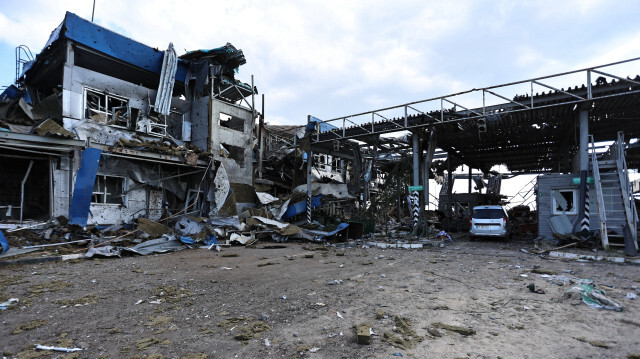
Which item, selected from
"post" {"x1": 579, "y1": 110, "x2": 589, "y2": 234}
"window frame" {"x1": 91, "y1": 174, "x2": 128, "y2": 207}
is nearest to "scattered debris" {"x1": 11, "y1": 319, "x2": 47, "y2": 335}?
"window frame" {"x1": 91, "y1": 174, "x2": 128, "y2": 207}

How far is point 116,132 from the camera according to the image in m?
15.0

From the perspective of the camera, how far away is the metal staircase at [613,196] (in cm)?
1131

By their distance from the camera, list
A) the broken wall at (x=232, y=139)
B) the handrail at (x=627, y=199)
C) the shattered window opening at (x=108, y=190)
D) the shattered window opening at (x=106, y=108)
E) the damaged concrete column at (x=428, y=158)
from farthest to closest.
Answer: the broken wall at (x=232, y=139), the damaged concrete column at (x=428, y=158), the shattered window opening at (x=106, y=108), the shattered window opening at (x=108, y=190), the handrail at (x=627, y=199)

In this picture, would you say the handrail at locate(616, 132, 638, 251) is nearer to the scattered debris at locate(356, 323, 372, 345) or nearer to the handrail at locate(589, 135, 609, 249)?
the handrail at locate(589, 135, 609, 249)

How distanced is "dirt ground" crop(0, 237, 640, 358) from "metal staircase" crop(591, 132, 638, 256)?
4038 mm

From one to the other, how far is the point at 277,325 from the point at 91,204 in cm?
1354

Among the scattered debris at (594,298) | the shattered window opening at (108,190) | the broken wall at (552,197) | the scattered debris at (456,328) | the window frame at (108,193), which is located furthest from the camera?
the shattered window opening at (108,190)

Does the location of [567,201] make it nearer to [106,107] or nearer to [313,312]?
[313,312]

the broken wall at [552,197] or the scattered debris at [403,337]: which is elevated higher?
the broken wall at [552,197]

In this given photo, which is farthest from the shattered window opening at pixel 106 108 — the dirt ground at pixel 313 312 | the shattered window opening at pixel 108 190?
the dirt ground at pixel 313 312

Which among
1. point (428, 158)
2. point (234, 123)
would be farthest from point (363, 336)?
→ point (234, 123)

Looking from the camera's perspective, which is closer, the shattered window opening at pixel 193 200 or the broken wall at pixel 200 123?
the shattered window opening at pixel 193 200

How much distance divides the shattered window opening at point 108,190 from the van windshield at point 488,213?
1665cm

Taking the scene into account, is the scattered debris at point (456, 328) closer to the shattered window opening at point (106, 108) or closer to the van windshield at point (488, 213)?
the van windshield at point (488, 213)
